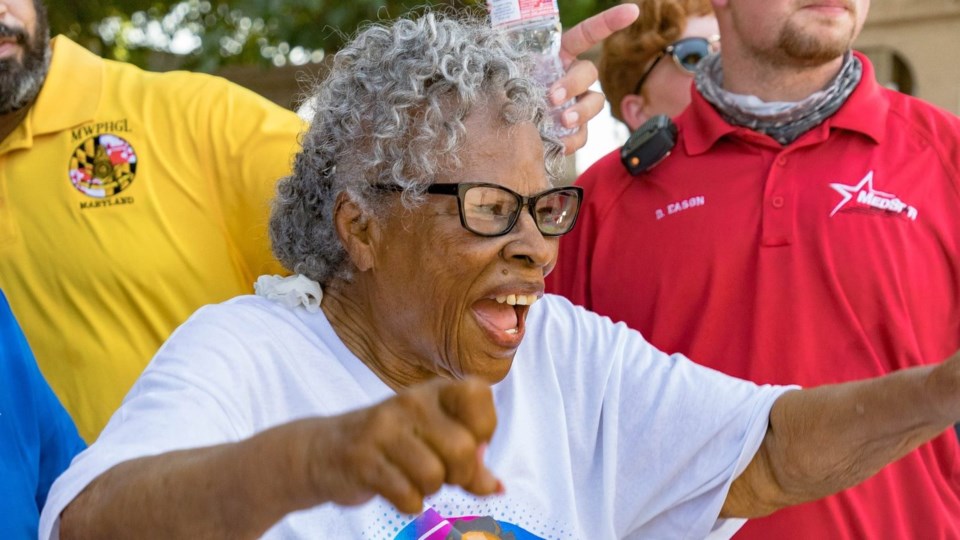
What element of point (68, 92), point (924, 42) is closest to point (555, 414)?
point (68, 92)

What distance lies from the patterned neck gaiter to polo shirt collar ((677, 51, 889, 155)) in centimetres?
2

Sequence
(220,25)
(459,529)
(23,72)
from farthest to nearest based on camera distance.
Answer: (220,25) < (23,72) < (459,529)

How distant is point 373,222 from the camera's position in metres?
2.53

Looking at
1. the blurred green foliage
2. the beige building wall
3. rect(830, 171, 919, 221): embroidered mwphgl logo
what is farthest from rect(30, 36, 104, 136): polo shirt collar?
the beige building wall

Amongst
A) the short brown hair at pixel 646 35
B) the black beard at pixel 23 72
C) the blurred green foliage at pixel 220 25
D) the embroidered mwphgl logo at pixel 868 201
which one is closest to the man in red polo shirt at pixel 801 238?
the embroidered mwphgl logo at pixel 868 201

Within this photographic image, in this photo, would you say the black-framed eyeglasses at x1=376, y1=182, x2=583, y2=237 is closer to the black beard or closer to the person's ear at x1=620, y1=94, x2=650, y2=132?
the black beard

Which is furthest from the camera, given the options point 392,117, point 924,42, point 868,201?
point 924,42

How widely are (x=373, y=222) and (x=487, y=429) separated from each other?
1126 millimetres

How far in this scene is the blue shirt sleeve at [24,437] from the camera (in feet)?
8.14

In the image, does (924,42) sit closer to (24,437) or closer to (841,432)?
(841,432)

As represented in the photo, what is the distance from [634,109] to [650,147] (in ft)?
3.36

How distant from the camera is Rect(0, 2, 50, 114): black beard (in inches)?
129

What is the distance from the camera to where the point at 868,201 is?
3.06m

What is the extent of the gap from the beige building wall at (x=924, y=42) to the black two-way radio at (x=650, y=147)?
4.74 metres
